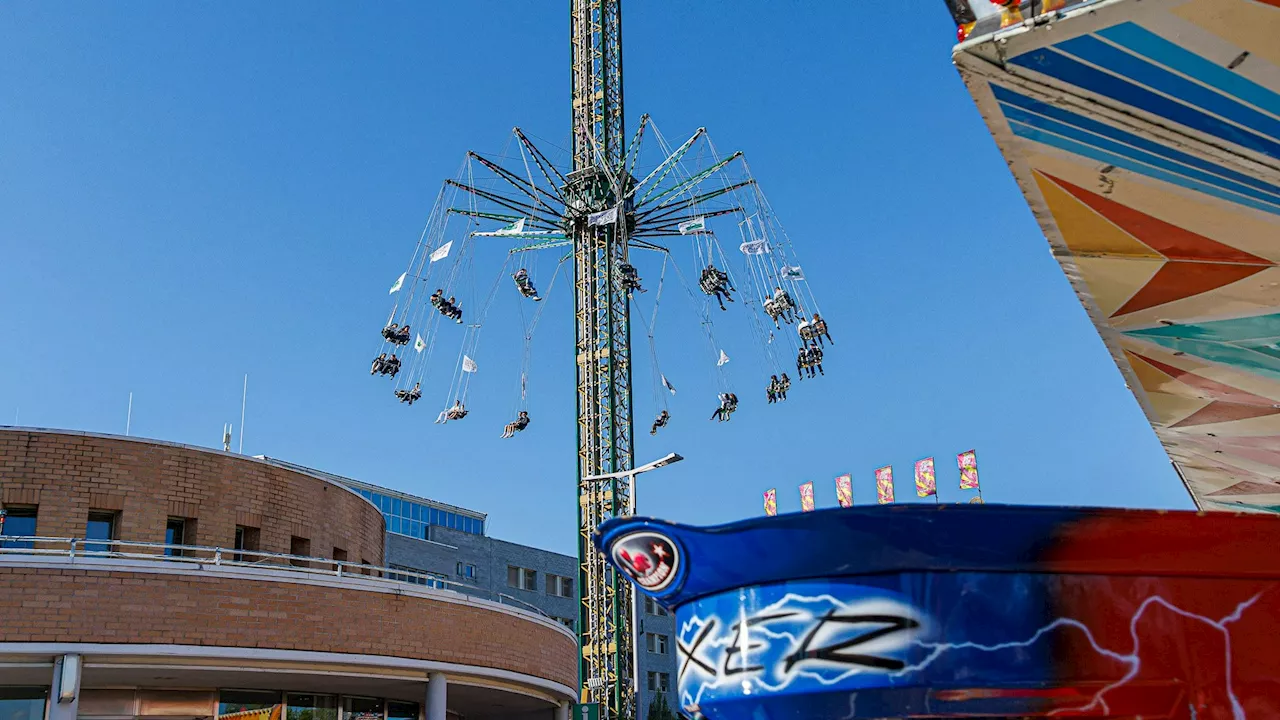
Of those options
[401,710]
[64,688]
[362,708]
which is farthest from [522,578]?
[64,688]

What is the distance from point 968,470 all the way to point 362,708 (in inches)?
1286

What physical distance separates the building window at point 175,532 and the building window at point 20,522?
2443 millimetres

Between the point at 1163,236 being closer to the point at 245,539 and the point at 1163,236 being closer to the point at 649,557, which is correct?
the point at 649,557

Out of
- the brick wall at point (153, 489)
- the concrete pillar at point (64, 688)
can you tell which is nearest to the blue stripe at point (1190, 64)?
the concrete pillar at point (64, 688)

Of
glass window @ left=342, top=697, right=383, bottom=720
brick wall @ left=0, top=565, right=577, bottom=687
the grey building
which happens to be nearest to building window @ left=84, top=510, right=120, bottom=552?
brick wall @ left=0, top=565, right=577, bottom=687

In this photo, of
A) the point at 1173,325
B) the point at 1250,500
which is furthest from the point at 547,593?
the point at 1173,325

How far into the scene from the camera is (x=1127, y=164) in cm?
869

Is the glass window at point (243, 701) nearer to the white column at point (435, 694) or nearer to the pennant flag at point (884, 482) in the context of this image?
the white column at point (435, 694)

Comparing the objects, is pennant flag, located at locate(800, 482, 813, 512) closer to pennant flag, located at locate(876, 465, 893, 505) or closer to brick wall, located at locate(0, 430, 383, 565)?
pennant flag, located at locate(876, 465, 893, 505)

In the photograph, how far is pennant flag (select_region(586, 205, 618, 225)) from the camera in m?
39.8

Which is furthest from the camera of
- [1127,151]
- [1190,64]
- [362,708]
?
[362,708]

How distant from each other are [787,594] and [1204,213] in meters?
4.36

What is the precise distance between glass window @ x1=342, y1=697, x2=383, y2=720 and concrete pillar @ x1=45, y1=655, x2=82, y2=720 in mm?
6091

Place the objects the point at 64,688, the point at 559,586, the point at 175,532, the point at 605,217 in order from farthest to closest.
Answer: the point at 559,586, the point at 605,217, the point at 175,532, the point at 64,688
